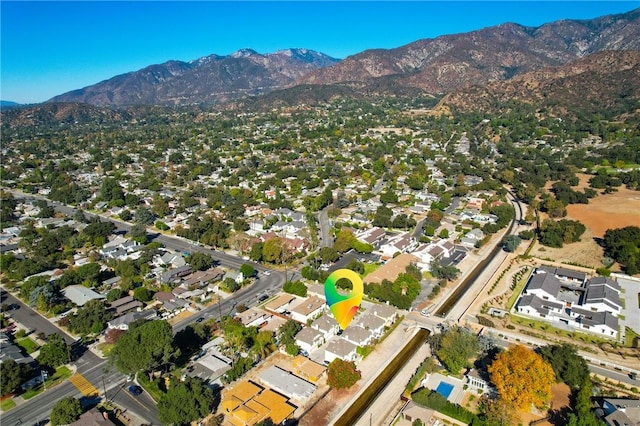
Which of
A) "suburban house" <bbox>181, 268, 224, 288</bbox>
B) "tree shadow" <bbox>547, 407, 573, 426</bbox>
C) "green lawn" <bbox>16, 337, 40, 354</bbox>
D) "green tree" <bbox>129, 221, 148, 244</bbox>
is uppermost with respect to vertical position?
"green tree" <bbox>129, 221, 148, 244</bbox>

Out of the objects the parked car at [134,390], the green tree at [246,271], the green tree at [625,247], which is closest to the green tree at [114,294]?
the green tree at [246,271]

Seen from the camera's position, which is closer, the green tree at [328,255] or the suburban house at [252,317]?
the suburban house at [252,317]

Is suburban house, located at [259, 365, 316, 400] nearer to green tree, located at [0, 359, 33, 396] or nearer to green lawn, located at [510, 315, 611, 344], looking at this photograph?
green tree, located at [0, 359, 33, 396]

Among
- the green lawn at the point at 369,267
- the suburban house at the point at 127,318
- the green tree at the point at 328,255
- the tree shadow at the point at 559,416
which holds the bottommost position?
the tree shadow at the point at 559,416

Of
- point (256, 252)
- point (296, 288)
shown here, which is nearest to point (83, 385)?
point (296, 288)

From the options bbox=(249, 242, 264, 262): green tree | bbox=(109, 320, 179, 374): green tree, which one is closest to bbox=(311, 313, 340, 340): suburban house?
bbox=(109, 320, 179, 374): green tree

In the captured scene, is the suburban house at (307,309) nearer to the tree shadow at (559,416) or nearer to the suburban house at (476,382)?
the suburban house at (476,382)

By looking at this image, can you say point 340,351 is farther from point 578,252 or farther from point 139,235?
point 139,235

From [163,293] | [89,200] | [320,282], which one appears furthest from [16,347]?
[89,200]
